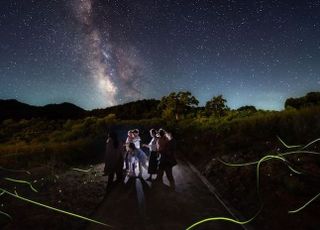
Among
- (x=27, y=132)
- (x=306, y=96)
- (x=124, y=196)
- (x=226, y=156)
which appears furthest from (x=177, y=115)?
(x=124, y=196)

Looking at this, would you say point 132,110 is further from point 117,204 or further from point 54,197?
point 117,204

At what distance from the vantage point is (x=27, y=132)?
51719 millimetres

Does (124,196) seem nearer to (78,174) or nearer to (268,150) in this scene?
(78,174)

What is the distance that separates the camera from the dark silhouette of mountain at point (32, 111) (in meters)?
85.9

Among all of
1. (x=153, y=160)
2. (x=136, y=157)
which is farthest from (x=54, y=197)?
(x=153, y=160)

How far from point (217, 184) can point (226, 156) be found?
3135 mm

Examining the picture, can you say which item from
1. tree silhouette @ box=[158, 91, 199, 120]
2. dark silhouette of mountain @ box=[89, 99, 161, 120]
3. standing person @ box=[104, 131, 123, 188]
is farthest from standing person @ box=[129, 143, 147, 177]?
dark silhouette of mountain @ box=[89, 99, 161, 120]

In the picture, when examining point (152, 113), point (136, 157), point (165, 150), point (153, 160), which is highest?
point (152, 113)

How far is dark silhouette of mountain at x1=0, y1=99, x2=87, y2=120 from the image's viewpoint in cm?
8586

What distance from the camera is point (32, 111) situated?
9225 centimetres

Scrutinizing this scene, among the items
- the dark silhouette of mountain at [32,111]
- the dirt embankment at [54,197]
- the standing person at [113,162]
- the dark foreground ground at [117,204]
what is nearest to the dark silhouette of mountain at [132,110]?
the dark silhouette of mountain at [32,111]

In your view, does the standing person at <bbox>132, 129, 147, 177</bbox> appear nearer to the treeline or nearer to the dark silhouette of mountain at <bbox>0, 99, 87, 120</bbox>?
the treeline

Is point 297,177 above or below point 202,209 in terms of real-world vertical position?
above

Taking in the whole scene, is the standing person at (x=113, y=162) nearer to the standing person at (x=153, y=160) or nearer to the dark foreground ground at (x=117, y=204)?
the dark foreground ground at (x=117, y=204)
